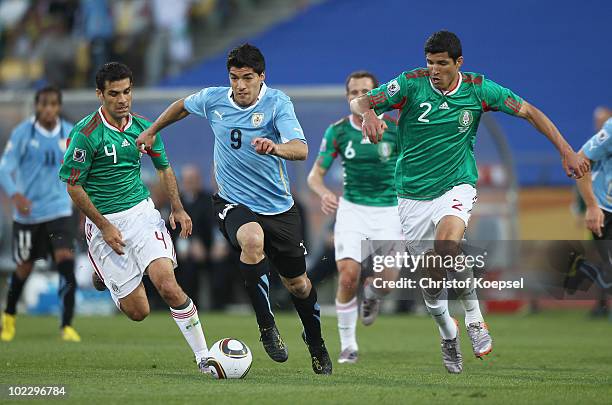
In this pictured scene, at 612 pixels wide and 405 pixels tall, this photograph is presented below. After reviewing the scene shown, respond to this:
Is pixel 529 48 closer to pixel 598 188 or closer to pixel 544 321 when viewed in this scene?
pixel 544 321

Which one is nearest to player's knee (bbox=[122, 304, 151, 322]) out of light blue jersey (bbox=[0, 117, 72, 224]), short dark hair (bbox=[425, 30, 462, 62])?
short dark hair (bbox=[425, 30, 462, 62])

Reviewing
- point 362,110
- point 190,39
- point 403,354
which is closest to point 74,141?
point 362,110

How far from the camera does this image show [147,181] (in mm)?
20953

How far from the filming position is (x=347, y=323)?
1197cm

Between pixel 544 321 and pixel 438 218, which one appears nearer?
pixel 438 218

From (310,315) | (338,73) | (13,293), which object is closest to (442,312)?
(310,315)

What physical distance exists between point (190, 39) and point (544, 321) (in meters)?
12.4

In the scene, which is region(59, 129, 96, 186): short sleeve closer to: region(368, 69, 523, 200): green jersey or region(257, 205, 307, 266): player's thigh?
region(257, 205, 307, 266): player's thigh

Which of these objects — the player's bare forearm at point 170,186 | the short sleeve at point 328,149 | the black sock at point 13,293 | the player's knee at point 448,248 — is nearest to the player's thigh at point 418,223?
the player's knee at point 448,248

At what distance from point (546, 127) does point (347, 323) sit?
3.31 meters

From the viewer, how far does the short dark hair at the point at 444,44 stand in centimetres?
982

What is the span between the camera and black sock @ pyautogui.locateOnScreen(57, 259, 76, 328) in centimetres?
1413

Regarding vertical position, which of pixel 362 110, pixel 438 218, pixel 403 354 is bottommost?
pixel 403 354

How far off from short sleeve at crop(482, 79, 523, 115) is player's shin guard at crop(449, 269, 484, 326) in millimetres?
1431
